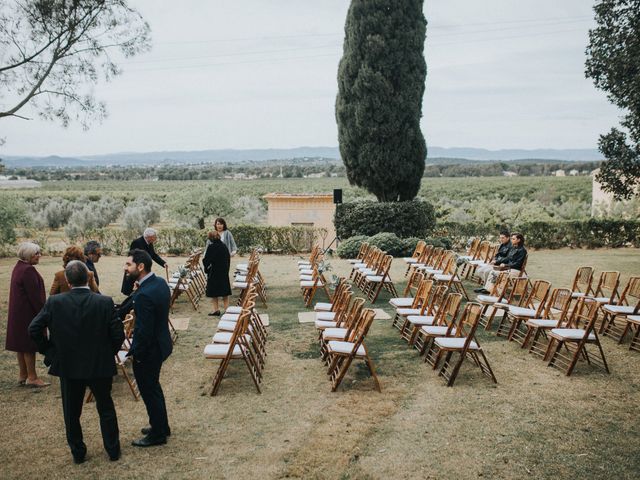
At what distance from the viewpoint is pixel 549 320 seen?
288 inches

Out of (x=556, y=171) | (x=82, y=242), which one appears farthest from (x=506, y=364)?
(x=556, y=171)

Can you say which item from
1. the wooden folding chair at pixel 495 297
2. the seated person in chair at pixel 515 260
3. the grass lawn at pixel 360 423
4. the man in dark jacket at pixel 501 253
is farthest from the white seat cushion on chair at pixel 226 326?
the man in dark jacket at pixel 501 253

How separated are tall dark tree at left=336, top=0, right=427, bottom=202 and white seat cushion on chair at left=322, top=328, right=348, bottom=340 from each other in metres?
11.7

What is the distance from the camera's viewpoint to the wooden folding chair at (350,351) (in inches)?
235

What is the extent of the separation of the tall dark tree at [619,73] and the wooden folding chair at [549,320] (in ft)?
16.1

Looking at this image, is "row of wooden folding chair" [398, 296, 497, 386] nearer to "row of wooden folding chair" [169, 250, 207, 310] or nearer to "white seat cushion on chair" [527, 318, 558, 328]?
"white seat cushion on chair" [527, 318, 558, 328]

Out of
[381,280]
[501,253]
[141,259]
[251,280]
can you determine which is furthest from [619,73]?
[141,259]

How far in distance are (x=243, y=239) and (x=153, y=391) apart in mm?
13997

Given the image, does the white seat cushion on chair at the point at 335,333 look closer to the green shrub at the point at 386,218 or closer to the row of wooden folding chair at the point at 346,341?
the row of wooden folding chair at the point at 346,341

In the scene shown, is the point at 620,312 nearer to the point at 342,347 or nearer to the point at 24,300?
the point at 342,347

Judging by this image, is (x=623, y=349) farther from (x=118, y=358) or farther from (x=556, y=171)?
(x=556, y=171)

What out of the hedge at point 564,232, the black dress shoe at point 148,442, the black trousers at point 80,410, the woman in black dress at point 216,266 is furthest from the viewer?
the hedge at point 564,232

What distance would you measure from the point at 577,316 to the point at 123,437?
551 centimetres

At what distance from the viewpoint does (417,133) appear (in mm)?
18141
